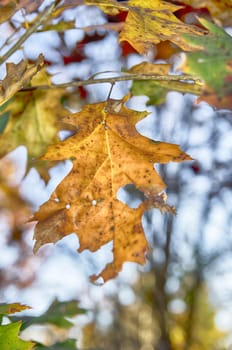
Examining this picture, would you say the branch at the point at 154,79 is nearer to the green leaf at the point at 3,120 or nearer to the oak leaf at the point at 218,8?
the oak leaf at the point at 218,8

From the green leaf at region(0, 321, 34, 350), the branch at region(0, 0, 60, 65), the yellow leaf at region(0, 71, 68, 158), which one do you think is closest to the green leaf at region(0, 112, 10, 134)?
the yellow leaf at region(0, 71, 68, 158)

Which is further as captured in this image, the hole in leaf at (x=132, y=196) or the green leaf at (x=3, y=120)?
the hole in leaf at (x=132, y=196)

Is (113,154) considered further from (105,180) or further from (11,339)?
(11,339)

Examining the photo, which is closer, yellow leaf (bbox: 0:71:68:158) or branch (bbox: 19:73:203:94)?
branch (bbox: 19:73:203:94)

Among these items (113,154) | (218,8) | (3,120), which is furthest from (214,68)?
(3,120)

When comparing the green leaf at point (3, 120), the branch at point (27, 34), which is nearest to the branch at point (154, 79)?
the branch at point (27, 34)

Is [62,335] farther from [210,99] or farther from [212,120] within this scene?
[210,99]

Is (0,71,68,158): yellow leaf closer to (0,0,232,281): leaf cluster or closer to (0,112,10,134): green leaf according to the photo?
(0,112,10,134): green leaf
